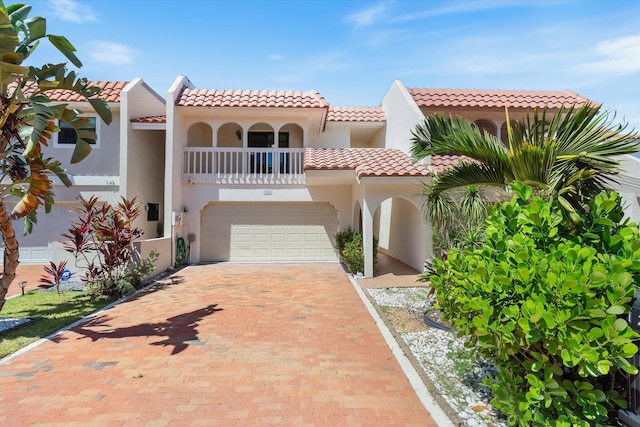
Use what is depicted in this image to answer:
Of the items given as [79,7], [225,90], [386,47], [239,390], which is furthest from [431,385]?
[225,90]

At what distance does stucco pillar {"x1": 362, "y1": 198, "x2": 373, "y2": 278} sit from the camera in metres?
11.5

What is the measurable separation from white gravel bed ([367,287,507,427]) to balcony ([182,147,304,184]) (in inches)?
370

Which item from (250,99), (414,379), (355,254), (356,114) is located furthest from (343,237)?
(414,379)

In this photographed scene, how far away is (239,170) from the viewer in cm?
1535

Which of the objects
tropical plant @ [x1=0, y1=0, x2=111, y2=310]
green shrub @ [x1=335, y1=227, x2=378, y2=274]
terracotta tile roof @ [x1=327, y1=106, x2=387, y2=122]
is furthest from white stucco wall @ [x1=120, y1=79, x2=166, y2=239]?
green shrub @ [x1=335, y1=227, x2=378, y2=274]

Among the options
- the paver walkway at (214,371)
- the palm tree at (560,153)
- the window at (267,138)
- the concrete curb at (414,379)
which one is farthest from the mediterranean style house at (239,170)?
the palm tree at (560,153)

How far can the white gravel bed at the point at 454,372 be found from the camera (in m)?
3.97

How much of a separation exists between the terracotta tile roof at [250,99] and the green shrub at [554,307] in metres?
12.0

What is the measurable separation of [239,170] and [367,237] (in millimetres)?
7275

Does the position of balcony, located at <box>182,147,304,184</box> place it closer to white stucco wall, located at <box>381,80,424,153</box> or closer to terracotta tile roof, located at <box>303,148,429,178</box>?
terracotta tile roof, located at <box>303,148,429,178</box>

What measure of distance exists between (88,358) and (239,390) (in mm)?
2929

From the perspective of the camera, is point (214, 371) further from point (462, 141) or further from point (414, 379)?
point (462, 141)

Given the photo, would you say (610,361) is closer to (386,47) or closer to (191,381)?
(191,381)

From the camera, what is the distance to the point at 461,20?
8.80 metres
